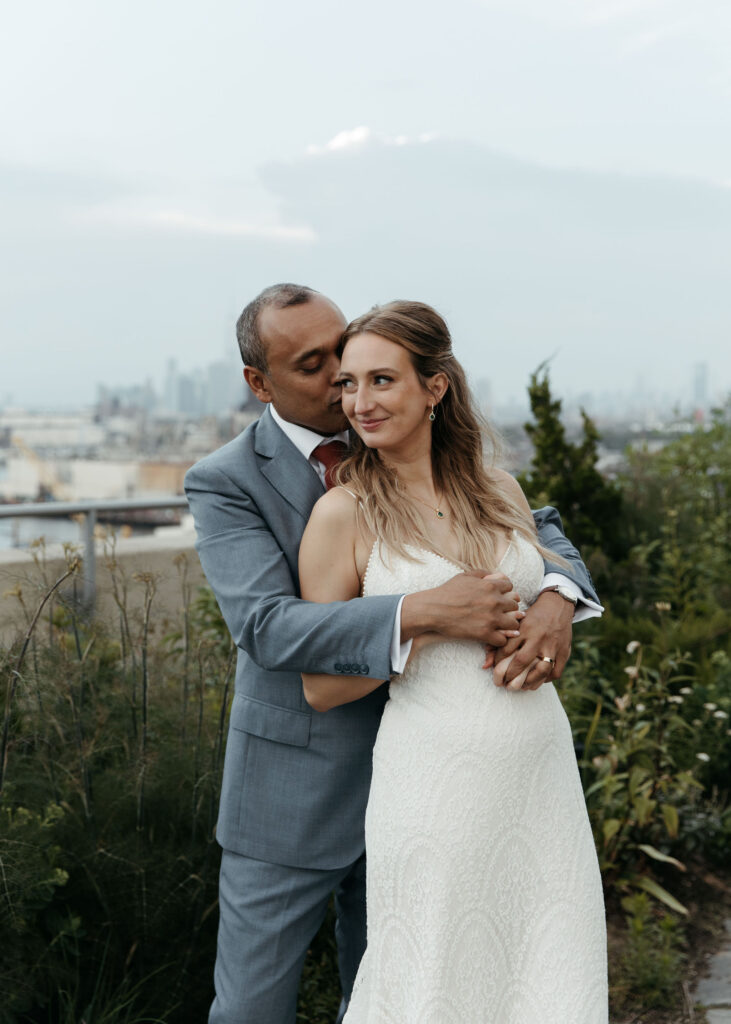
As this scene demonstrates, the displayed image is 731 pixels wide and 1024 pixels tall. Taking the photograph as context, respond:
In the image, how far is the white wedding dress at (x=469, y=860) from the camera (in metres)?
1.81

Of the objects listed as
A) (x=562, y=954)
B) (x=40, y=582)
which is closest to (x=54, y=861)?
(x=40, y=582)

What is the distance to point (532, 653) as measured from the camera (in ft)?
6.08

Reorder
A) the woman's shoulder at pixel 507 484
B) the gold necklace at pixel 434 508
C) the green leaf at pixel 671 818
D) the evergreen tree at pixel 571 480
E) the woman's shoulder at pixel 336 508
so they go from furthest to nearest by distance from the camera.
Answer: the evergreen tree at pixel 571 480
the green leaf at pixel 671 818
the woman's shoulder at pixel 507 484
the gold necklace at pixel 434 508
the woman's shoulder at pixel 336 508

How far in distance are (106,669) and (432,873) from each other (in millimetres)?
1215

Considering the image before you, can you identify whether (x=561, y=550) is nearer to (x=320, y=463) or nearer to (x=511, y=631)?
(x=511, y=631)

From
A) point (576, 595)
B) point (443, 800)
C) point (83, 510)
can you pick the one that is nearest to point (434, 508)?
point (576, 595)

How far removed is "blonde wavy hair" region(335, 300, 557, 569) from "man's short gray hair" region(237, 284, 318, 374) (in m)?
0.14

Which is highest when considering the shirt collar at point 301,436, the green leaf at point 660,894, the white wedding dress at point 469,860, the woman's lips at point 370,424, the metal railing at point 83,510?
the woman's lips at point 370,424

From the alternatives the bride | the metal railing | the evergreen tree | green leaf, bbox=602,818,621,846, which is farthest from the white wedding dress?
the evergreen tree

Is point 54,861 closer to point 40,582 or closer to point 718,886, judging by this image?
point 40,582

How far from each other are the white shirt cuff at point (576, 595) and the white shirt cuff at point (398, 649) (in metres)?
0.39

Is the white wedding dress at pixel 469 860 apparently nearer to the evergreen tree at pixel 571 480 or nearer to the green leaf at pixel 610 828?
the green leaf at pixel 610 828

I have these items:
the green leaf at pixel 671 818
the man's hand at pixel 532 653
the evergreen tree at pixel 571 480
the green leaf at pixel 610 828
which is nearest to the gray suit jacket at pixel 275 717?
the man's hand at pixel 532 653

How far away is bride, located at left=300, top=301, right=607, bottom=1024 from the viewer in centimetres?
182
